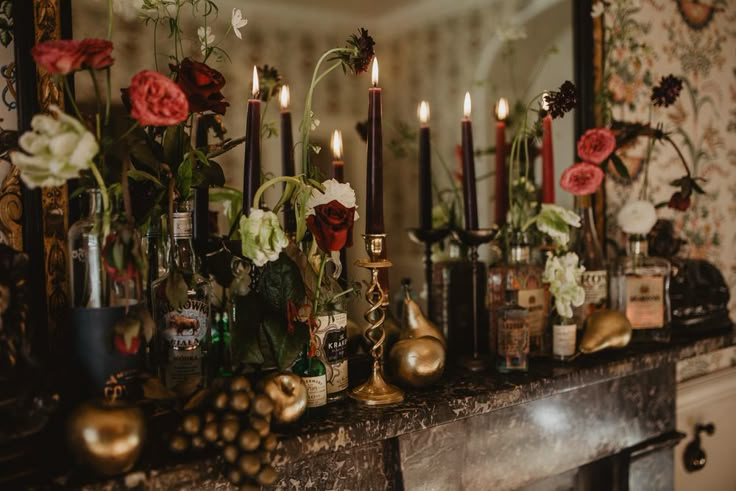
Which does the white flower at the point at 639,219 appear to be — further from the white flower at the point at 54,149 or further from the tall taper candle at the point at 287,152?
the white flower at the point at 54,149

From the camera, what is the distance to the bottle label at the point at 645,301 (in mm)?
1299

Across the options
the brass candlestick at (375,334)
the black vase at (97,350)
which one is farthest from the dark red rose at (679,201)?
the black vase at (97,350)

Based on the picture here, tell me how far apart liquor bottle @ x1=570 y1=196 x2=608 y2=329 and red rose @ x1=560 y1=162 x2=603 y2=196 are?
15cm

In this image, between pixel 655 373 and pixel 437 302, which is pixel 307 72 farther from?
pixel 655 373

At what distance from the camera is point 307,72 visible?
1.19 meters

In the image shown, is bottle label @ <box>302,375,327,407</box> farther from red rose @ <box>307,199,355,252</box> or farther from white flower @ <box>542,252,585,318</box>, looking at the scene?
white flower @ <box>542,252,585,318</box>

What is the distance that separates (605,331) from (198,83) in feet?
2.92

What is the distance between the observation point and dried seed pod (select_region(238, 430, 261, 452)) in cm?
70

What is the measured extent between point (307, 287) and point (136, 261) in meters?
0.26

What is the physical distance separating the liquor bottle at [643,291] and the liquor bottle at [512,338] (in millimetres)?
355

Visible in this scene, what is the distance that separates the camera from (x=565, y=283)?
1.13 meters

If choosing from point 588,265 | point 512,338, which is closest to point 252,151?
point 512,338

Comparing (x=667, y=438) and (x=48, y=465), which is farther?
(x=667, y=438)

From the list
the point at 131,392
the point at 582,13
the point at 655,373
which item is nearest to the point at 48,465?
the point at 131,392
